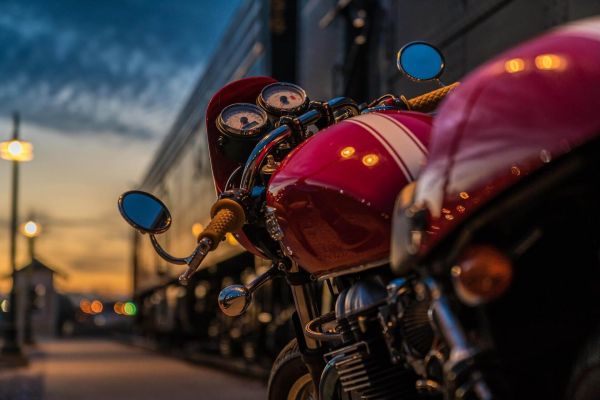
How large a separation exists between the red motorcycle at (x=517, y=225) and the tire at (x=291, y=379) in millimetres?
Result: 1132

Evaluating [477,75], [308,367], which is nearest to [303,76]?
[308,367]

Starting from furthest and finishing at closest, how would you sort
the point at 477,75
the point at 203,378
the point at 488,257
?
the point at 203,378
the point at 477,75
the point at 488,257

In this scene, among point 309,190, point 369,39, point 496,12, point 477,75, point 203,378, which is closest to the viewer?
point 477,75

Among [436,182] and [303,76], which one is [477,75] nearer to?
[436,182]

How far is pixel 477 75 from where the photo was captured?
1.43m

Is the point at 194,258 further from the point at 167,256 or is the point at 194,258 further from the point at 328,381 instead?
the point at 328,381

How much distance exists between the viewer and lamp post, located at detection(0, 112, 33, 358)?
18.4 metres

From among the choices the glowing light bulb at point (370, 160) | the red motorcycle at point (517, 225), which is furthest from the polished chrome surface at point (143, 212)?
the red motorcycle at point (517, 225)

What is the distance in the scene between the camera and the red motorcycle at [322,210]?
1.92 m

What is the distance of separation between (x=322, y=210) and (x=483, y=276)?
0.73 m

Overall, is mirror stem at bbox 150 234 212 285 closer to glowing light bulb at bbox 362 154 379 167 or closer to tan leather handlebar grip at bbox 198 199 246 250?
tan leather handlebar grip at bbox 198 199 246 250

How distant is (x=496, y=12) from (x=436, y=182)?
12.0ft

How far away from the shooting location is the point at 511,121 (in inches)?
53.1

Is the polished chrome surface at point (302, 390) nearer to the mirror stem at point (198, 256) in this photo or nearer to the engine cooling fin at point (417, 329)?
the mirror stem at point (198, 256)
